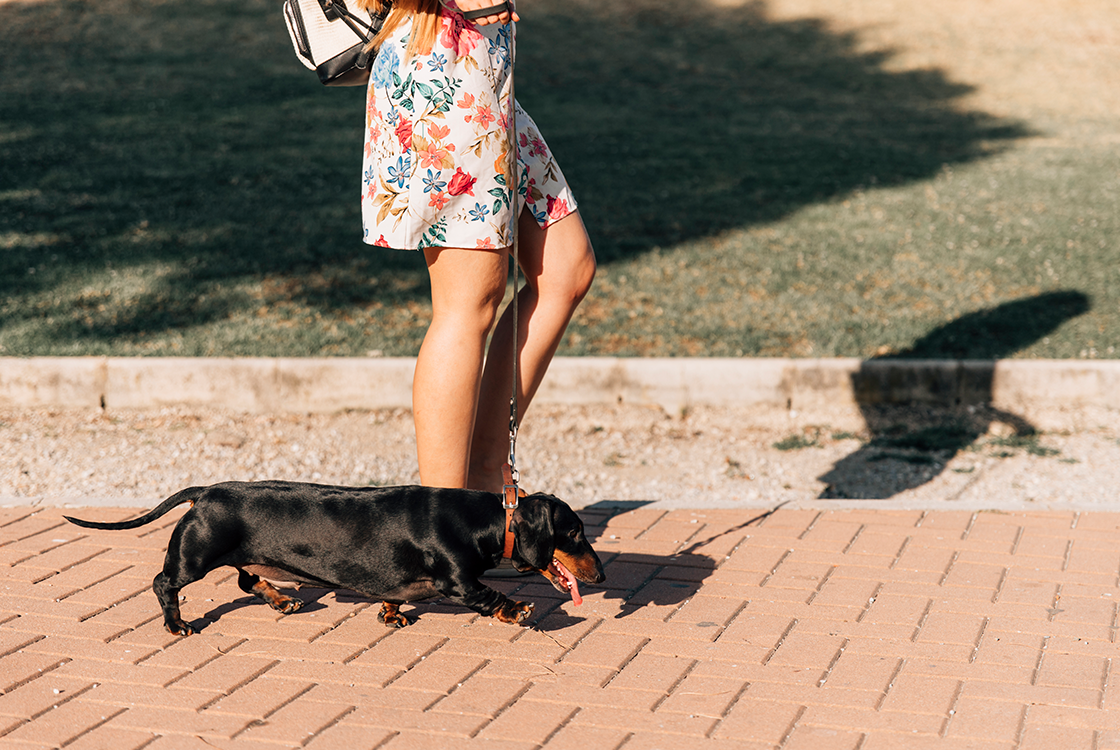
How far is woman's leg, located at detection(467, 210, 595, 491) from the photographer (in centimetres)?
330

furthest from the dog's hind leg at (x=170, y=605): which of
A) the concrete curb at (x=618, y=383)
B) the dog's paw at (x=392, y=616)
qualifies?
the concrete curb at (x=618, y=383)

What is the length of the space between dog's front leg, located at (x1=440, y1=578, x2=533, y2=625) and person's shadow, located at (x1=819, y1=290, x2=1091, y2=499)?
6.85 ft

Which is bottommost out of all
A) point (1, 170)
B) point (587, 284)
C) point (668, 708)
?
point (668, 708)

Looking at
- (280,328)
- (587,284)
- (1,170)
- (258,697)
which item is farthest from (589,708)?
(1,170)

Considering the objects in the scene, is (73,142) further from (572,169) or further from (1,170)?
(572,169)

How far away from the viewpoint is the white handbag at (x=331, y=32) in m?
Answer: 3.01

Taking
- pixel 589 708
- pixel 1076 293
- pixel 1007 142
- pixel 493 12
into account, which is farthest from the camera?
pixel 1007 142

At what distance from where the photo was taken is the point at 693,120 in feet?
41.4

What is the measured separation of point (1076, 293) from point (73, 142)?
9.04 metres

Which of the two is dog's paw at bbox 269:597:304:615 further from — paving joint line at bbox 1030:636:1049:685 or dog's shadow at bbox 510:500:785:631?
paving joint line at bbox 1030:636:1049:685

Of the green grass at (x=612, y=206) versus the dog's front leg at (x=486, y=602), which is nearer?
the dog's front leg at (x=486, y=602)

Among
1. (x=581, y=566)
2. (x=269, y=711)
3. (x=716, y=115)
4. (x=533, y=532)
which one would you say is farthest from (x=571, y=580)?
(x=716, y=115)

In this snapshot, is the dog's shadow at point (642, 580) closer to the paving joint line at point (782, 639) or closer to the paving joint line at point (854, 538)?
the paving joint line at point (782, 639)

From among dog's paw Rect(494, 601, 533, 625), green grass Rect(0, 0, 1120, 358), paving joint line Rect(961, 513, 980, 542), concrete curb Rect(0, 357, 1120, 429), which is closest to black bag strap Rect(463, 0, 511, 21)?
dog's paw Rect(494, 601, 533, 625)
